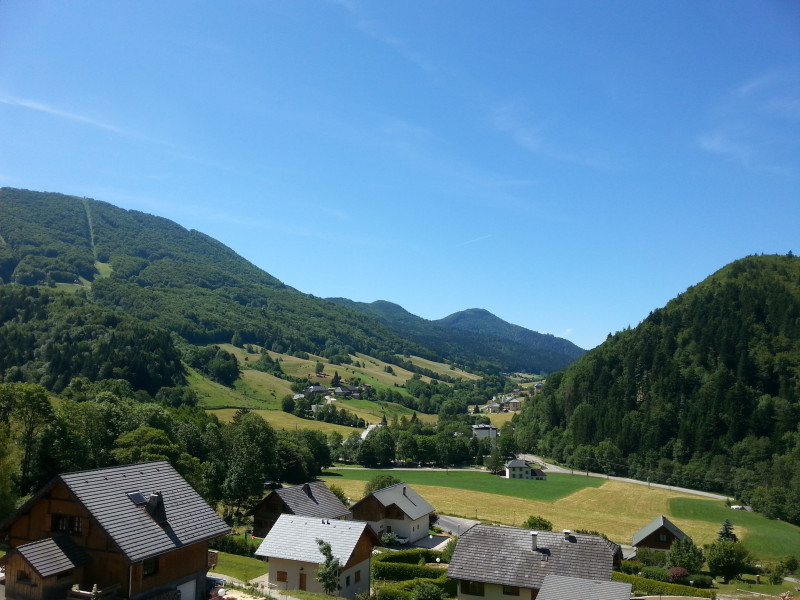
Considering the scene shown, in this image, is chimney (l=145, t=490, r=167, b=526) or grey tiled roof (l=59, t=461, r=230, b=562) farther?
chimney (l=145, t=490, r=167, b=526)

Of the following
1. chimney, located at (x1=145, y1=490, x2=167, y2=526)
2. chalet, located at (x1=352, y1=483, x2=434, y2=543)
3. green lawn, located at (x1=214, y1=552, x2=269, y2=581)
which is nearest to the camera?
chimney, located at (x1=145, y1=490, x2=167, y2=526)

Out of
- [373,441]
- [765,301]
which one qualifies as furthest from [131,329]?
[765,301]

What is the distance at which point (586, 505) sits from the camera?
8931 cm

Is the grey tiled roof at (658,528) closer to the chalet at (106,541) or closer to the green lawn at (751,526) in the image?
the green lawn at (751,526)

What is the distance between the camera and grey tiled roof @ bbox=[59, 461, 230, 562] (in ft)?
79.0

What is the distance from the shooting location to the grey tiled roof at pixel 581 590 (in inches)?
1033

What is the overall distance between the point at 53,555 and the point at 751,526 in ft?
273

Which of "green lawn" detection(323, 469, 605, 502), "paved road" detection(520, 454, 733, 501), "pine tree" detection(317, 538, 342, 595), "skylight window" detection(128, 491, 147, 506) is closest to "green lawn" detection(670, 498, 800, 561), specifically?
"paved road" detection(520, 454, 733, 501)

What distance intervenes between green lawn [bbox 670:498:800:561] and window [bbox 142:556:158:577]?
57687 millimetres

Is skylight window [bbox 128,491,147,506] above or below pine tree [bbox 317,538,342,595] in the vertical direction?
above

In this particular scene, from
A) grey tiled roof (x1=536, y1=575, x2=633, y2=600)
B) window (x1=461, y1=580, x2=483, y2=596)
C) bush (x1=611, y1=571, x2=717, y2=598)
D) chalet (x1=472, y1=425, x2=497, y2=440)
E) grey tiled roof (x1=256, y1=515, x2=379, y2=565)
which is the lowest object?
chalet (x1=472, y1=425, x2=497, y2=440)

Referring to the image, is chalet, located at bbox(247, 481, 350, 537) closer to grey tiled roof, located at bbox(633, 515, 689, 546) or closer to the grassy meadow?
the grassy meadow

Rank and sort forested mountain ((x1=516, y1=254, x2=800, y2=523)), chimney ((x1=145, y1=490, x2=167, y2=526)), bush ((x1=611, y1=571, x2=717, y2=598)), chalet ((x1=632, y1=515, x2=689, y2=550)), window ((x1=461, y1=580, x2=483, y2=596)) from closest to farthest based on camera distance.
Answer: chimney ((x1=145, y1=490, x2=167, y2=526))
window ((x1=461, y1=580, x2=483, y2=596))
bush ((x1=611, y1=571, x2=717, y2=598))
chalet ((x1=632, y1=515, x2=689, y2=550))
forested mountain ((x1=516, y1=254, x2=800, y2=523))

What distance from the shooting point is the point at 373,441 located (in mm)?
121375
